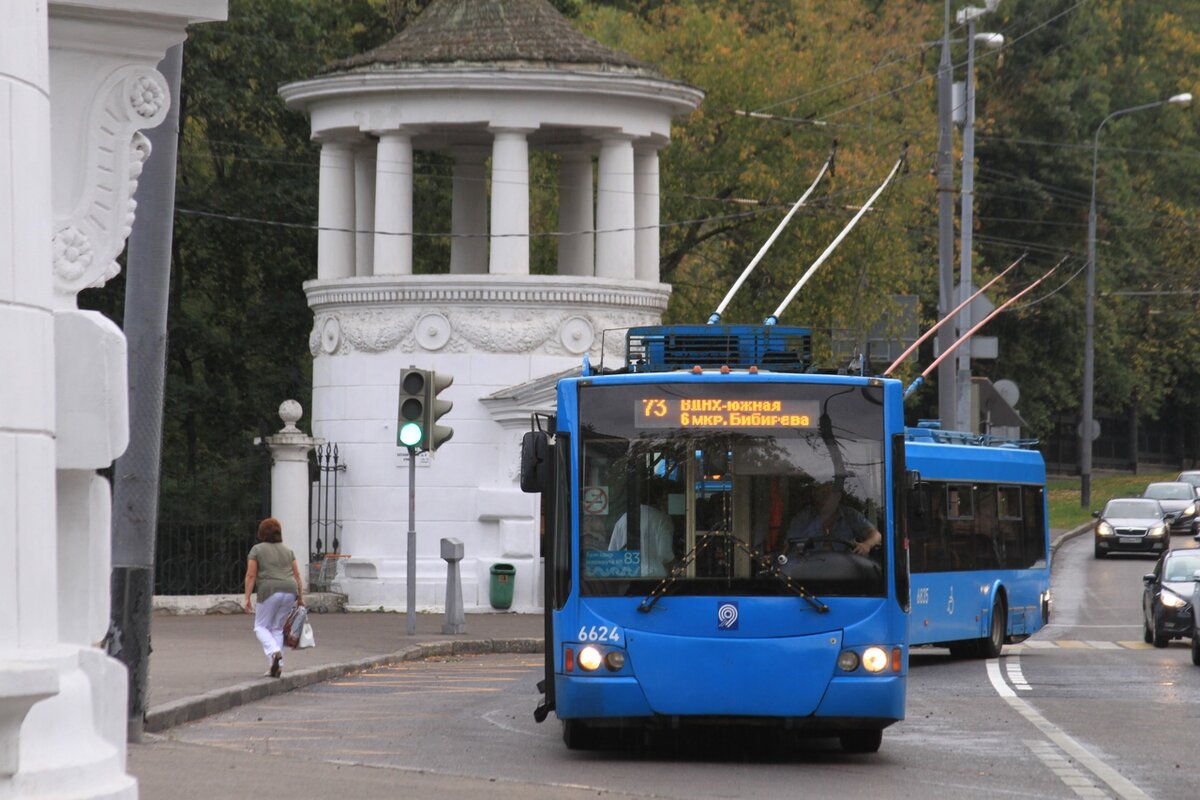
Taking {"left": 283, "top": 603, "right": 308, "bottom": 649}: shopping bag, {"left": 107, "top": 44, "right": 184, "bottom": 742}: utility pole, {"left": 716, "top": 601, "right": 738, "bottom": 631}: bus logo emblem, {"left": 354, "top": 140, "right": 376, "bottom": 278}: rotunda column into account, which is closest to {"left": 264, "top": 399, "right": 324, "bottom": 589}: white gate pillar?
{"left": 354, "top": 140, "right": 376, "bottom": 278}: rotunda column

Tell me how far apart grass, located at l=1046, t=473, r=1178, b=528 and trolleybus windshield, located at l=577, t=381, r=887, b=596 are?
49.8 metres

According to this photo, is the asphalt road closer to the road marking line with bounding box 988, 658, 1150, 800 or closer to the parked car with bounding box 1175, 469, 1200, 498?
the road marking line with bounding box 988, 658, 1150, 800

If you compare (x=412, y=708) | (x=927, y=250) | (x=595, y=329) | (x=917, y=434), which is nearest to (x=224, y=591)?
(x=595, y=329)

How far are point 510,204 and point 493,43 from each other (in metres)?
2.51

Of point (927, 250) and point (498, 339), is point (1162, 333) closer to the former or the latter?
point (927, 250)

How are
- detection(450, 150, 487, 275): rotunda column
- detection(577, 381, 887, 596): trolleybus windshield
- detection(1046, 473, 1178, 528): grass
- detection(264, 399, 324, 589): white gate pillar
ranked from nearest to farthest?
1. detection(577, 381, 887, 596): trolleybus windshield
2. detection(264, 399, 324, 589): white gate pillar
3. detection(450, 150, 487, 275): rotunda column
4. detection(1046, 473, 1178, 528): grass

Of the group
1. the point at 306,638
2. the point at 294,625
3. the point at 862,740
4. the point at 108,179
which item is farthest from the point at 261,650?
the point at 108,179

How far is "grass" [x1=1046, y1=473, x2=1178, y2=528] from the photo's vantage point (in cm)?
6710

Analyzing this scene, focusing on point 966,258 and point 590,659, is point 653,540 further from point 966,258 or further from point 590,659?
point 966,258

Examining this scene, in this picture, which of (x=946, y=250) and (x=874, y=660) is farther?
(x=946, y=250)

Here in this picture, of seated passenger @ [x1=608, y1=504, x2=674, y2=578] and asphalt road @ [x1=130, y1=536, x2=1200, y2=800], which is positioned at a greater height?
seated passenger @ [x1=608, y1=504, x2=674, y2=578]

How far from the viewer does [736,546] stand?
14805mm

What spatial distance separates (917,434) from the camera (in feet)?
84.8

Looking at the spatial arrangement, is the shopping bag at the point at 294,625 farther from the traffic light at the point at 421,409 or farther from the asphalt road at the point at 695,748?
the traffic light at the point at 421,409
